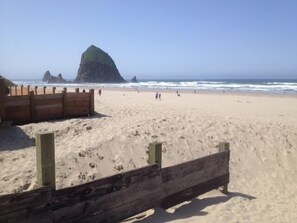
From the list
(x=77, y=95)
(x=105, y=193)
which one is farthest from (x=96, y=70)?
(x=105, y=193)

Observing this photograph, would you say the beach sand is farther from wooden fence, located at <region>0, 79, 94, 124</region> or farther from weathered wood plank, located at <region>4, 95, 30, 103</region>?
weathered wood plank, located at <region>4, 95, 30, 103</region>

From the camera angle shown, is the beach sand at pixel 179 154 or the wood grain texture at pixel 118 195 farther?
the beach sand at pixel 179 154

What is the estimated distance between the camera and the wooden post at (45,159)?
4.54 m

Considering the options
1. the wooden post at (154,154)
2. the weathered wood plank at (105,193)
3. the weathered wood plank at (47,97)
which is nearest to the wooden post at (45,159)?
the weathered wood plank at (105,193)

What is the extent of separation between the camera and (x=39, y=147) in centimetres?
455

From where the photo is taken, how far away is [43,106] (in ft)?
38.7

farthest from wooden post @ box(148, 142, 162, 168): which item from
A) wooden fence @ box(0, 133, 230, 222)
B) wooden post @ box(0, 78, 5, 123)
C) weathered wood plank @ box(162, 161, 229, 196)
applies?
wooden post @ box(0, 78, 5, 123)

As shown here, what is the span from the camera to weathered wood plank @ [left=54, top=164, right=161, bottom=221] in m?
4.73

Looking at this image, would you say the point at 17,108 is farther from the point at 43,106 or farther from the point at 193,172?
the point at 193,172

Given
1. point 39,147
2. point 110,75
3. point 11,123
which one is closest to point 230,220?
point 39,147

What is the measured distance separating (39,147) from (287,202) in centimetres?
556

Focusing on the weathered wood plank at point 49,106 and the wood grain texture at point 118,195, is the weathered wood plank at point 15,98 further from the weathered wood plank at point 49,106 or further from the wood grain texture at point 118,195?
the wood grain texture at point 118,195

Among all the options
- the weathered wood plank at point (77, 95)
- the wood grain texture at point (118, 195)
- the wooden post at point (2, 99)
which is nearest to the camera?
the wood grain texture at point (118, 195)

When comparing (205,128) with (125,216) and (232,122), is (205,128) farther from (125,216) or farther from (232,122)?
(125,216)
